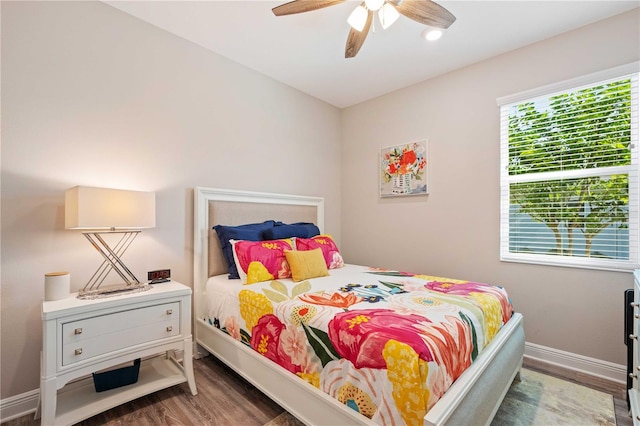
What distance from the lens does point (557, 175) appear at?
246 centimetres

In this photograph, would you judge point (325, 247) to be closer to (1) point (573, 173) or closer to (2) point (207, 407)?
(2) point (207, 407)

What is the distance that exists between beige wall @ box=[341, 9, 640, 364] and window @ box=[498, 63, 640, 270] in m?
0.10

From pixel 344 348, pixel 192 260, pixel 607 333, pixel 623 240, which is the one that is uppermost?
pixel 623 240

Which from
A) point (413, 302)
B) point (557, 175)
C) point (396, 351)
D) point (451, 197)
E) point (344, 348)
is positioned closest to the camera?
point (396, 351)

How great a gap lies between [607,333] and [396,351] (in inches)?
85.4

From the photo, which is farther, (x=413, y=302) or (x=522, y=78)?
(x=522, y=78)

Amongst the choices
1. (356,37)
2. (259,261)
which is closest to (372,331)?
(259,261)

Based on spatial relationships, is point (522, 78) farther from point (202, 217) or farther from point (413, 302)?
point (202, 217)

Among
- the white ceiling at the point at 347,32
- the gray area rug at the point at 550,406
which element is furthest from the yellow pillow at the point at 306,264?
the white ceiling at the point at 347,32

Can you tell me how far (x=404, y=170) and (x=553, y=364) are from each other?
7.32 feet

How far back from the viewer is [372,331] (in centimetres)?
131

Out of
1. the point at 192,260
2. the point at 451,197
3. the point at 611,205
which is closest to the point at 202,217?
the point at 192,260

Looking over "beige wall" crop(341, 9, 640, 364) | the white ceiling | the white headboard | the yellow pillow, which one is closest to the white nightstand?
the white headboard

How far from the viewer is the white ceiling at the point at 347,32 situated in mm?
2135
